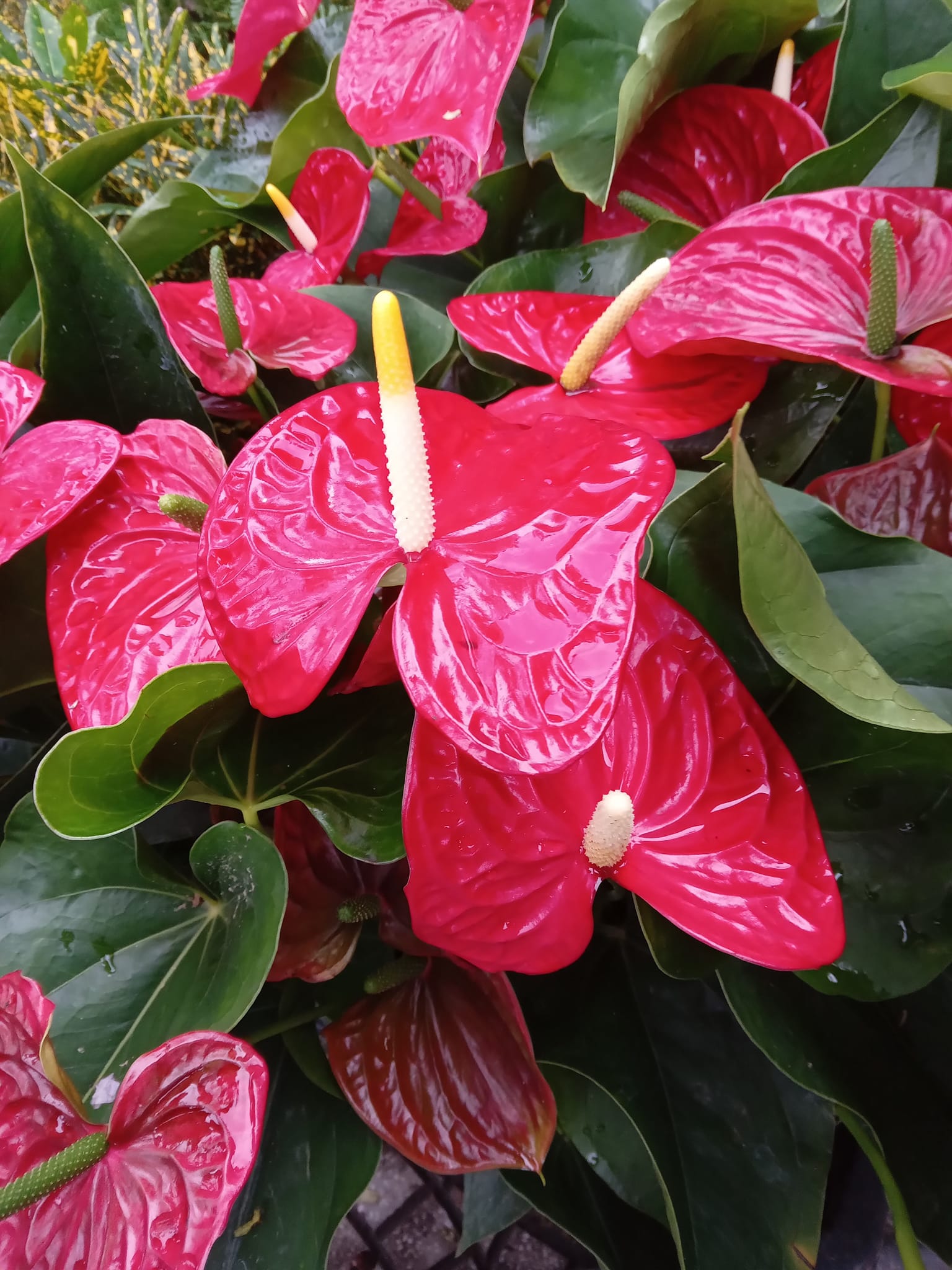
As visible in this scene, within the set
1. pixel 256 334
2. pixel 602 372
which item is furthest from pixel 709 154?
pixel 256 334

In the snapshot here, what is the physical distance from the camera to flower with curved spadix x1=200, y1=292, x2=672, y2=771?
237 mm

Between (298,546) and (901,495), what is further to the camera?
(901,495)

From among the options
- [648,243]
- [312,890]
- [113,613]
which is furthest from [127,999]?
[648,243]

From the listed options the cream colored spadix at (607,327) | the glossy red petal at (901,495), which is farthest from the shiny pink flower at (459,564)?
the glossy red petal at (901,495)

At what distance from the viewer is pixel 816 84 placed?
56cm

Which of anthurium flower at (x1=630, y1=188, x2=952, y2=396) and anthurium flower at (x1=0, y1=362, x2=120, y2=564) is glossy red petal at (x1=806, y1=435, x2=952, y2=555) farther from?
anthurium flower at (x1=0, y1=362, x2=120, y2=564)

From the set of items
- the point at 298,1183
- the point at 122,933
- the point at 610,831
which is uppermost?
the point at 610,831

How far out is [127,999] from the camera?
426 mm

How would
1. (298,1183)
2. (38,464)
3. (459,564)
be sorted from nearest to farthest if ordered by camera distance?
(459,564) → (38,464) → (298,1183)

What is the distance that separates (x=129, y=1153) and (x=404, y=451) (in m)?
0.31

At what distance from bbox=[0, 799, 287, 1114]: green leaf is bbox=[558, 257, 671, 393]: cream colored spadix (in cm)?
29

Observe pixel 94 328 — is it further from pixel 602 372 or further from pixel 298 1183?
pixel 298 1183

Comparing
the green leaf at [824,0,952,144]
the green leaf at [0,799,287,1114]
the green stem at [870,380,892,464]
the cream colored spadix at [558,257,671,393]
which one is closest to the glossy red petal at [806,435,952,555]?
the green stem at [870,380,892,464]

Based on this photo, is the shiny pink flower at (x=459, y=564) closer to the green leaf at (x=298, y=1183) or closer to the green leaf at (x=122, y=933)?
the green leaf at (x=122, y=933)
